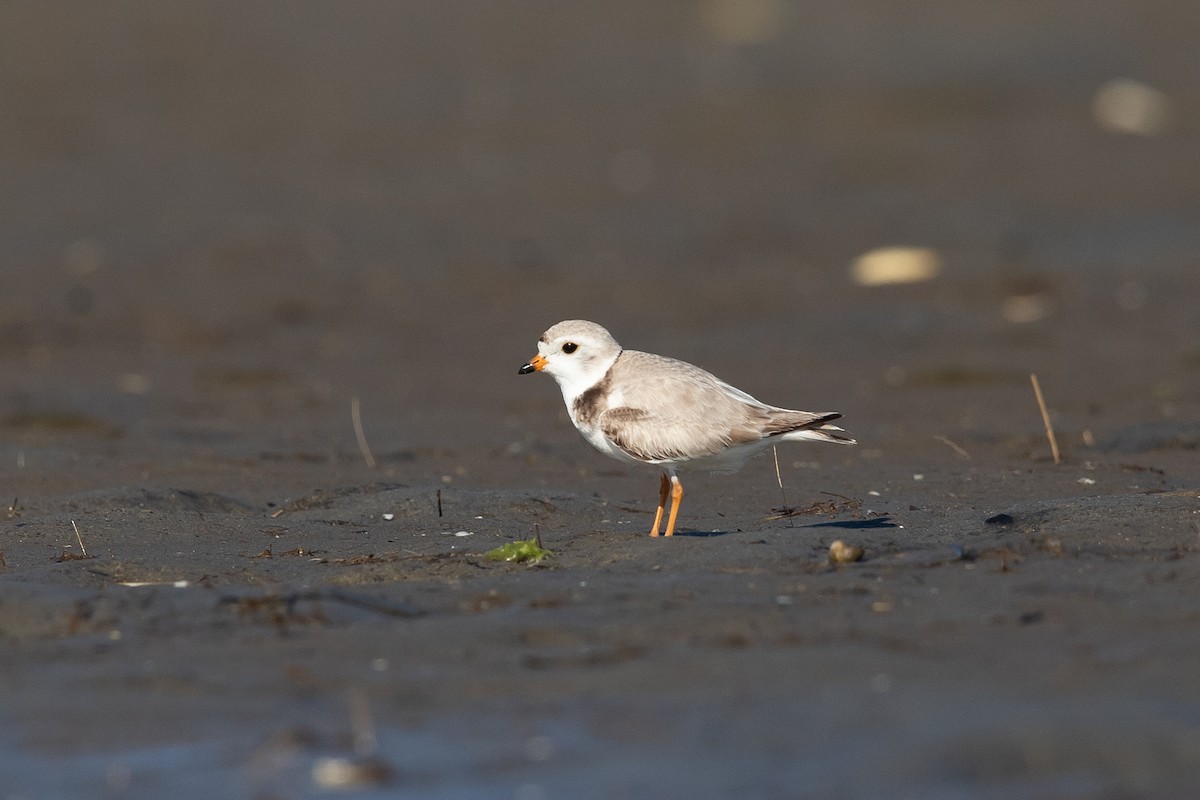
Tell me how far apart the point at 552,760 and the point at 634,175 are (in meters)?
14.3

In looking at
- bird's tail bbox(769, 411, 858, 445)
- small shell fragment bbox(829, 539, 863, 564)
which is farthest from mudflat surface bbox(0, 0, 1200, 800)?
bird's tail bbox(769, 411, 858, 445)

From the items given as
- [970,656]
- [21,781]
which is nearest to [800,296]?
[970,656]

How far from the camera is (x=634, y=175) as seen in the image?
60.0 ft

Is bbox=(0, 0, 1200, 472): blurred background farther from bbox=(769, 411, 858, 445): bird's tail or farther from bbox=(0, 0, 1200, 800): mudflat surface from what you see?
bbox=(769, 411, 858, 445): bird's tail

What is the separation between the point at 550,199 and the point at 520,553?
11519 millimetres

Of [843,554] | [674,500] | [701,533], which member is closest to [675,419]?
[674,500]

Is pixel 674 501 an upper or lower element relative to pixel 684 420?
lower

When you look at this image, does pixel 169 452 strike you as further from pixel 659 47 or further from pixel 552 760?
→ pixel 659 47

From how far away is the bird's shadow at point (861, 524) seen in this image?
6.82 meters

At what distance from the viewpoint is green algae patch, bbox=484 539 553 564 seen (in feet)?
21.1

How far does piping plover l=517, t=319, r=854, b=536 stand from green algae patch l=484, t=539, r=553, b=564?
0.66 m

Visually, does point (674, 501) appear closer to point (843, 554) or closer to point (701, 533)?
point (701, 533)

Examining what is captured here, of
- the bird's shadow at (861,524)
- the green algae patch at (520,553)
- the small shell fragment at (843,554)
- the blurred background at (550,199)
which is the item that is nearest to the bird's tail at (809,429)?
the bird's shadow at (861,524)

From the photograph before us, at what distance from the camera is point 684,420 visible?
23.1ft
